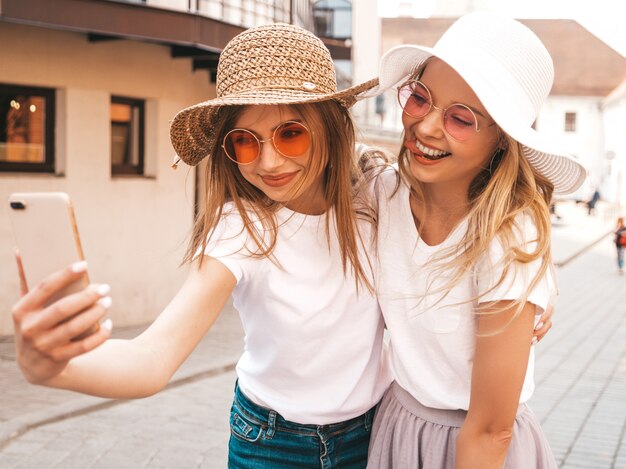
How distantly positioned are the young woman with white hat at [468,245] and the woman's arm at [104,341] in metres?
0.53

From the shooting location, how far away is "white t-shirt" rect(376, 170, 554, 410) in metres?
1.96

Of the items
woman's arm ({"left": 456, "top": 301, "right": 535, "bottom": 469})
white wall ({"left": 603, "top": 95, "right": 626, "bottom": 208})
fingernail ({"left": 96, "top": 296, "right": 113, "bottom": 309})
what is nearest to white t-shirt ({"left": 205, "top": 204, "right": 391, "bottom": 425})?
woman's arm ({"left": 456, "top": 301, "right": 535, "bottom": 469})

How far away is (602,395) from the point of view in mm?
7215

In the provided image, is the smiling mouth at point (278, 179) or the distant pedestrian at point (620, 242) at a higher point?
the smiling mouth at point (278, 179)

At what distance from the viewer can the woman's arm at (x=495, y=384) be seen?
74.3 inches

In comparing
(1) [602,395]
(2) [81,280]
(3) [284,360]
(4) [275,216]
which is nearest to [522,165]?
(4) [275,216]

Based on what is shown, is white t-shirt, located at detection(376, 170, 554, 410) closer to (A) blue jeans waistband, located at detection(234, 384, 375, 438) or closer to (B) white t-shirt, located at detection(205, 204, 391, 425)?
(B) white t-shirt, located at detection(205, 204, 391, 425)

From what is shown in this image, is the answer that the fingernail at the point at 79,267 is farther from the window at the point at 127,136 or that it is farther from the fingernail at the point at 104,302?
the window at the point at 127,136

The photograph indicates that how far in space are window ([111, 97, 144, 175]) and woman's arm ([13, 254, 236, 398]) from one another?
8279mm

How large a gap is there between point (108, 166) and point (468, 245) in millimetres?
8239

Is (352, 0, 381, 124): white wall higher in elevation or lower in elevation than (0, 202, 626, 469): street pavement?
higher

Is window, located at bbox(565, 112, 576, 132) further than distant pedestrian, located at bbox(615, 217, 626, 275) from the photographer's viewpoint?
Yes

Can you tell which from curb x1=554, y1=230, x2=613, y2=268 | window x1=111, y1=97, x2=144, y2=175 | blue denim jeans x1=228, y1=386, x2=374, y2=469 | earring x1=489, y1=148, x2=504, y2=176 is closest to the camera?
earring x1=489, y1=148, x2=504, y2=176

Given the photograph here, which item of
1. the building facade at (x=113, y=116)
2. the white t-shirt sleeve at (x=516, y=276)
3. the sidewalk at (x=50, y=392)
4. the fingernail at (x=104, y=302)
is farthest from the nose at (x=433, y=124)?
the building facade at (x=113, y=116)
